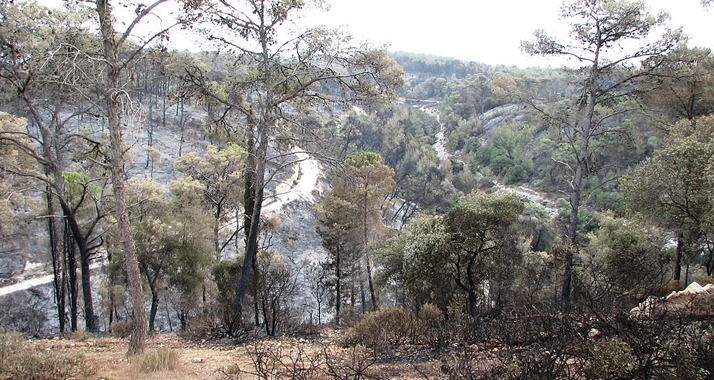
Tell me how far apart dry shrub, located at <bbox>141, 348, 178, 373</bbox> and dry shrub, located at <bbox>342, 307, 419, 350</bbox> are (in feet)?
8.49

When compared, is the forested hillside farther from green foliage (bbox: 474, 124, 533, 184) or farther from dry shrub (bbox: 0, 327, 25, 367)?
green foliage (bbox: 474, 124, 533, 184)

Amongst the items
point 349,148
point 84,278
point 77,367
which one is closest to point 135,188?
point 84,278

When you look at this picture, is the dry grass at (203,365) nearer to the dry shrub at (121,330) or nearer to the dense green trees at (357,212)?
the dry shrub at (121,330)

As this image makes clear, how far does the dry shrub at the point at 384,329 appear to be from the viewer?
6.45 m

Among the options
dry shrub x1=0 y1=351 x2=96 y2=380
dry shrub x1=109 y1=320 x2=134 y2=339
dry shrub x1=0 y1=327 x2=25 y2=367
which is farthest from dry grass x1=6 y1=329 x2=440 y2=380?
dry shrub x1=109 y1=320 x2=134 y2=339

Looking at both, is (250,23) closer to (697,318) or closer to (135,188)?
(697,318)

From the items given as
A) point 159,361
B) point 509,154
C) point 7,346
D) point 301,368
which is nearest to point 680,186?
point 301,368

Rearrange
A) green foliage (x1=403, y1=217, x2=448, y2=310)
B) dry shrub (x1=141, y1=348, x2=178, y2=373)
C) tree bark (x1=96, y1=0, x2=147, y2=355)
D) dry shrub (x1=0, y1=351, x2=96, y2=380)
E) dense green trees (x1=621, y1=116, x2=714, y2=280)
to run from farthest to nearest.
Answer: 1. green foliage (x1=403, y1=217, x2=448, y2=310)
2. dense green trees (x1=621, y1=116, x2=714, y2=280)
3. tree bark (x1=96, y1=0, x2=147, y2=355)
4. dry shrub (x1=141, y1=348, x2=178, y2=373)
5. dry shrub (x1=0, y1=351, x2=96, y2=380)

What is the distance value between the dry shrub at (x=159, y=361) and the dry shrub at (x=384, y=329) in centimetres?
259

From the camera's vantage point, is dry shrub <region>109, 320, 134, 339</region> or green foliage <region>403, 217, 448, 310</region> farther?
green foliage <region>403, 217, 448, 310</region>

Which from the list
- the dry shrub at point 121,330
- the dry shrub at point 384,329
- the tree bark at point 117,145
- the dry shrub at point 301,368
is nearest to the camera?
the dry shrub at point 301,368

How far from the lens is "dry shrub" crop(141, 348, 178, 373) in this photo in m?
5.00

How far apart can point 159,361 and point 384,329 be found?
304 cm

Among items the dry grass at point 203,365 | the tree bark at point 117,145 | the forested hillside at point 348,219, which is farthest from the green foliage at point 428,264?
the tree bark at point 117,145
